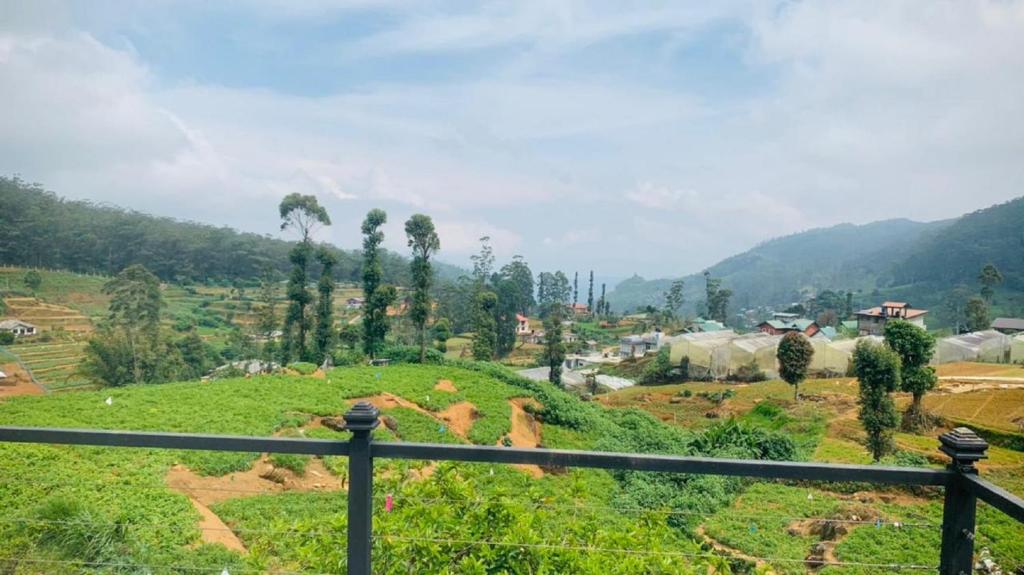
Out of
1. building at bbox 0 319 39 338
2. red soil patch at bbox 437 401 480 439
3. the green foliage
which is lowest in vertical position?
the green foliage

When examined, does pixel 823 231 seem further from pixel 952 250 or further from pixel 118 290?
pixel 118 290

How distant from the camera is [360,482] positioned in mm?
1370

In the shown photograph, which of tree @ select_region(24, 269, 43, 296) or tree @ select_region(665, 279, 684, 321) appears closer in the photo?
tree @ select_region(24, 269, 43, 296)

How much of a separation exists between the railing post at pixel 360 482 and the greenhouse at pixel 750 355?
22180 millimetres

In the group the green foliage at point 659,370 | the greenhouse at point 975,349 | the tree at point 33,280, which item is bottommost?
the green foliage at point 659,370

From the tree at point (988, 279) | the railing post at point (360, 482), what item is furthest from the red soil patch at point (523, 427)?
the tree at point (988, 279)

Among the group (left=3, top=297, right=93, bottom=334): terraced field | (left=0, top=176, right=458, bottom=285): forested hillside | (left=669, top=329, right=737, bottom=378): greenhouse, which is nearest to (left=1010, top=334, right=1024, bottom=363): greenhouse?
(left=669, top=329, right=737, bottom=378): greenhouse

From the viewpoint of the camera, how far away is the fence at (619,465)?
1.27 metres

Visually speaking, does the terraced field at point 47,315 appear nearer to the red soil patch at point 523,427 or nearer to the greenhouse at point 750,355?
the red soil patch at point 523,427

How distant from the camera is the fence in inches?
50.0

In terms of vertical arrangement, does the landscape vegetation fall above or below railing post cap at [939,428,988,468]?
below

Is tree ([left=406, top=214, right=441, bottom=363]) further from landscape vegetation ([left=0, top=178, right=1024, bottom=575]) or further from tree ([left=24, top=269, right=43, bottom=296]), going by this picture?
tree ([left=24, top=269, right=43, bottom=296])

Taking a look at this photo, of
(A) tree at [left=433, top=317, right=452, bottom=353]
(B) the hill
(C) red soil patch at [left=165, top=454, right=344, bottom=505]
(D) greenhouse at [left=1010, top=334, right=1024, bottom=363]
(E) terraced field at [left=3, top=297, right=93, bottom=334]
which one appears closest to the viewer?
(B) the hill

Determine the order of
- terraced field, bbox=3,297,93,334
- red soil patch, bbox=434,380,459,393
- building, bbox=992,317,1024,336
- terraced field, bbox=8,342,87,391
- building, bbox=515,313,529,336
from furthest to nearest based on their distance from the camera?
building, bbox=515,313,529,336, building, bbox=992,317,1024,336, terraced field, bbox=3,297,93,334, red soil patch, bbox=434,380,459,393, terraced field, bbox=8,342,87,391
